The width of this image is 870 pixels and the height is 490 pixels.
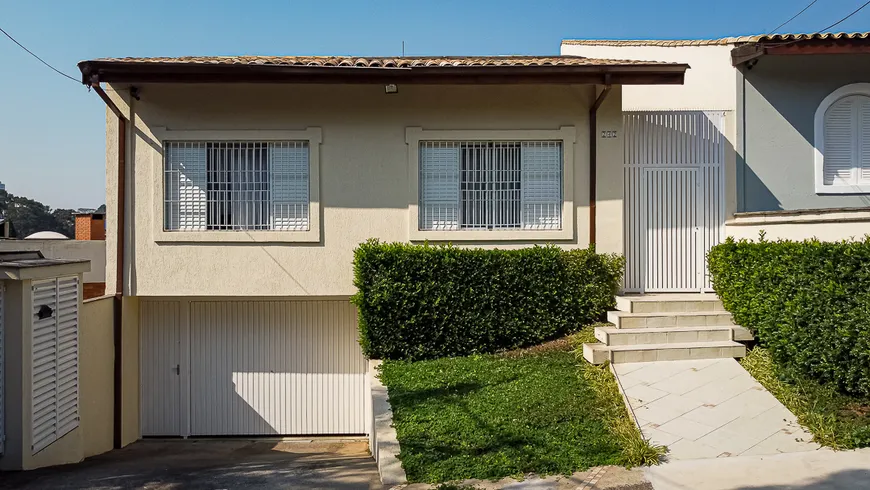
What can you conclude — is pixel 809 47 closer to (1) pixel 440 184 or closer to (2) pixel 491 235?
(2) pixel 491 235

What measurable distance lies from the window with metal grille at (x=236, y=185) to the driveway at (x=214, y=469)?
3336 mm

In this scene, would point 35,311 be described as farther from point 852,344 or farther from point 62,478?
point 852,344

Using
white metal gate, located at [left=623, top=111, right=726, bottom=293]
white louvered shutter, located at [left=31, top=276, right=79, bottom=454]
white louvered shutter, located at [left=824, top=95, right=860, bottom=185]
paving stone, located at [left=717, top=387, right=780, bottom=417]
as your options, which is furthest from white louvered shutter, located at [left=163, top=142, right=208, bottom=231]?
white louvered shutter, located at [left=824, top=95, right=860, bottom=185]

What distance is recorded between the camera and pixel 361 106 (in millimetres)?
9195

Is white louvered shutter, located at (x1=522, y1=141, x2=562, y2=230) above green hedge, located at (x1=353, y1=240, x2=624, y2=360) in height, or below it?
above

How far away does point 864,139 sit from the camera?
9758 millimetres

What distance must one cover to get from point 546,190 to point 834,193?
4.81 metres

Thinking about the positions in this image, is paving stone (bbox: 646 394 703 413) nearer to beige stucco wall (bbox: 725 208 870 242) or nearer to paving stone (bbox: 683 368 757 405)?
paving stone (bbox: 683 368 757 405)

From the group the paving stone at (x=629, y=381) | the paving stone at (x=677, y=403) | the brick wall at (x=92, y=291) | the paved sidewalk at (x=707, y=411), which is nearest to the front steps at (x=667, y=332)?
the paved sidewalk at (x=707, y=411)

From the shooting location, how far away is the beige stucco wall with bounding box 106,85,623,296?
9172 mm

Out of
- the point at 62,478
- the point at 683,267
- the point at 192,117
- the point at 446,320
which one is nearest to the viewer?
the point at 62,478

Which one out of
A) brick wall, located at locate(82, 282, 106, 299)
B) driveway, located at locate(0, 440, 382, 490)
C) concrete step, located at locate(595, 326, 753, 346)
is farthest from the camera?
brick wall, located at locate(82, 282, 106, 299)

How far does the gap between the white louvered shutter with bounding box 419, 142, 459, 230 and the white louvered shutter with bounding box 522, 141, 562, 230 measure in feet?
3.56

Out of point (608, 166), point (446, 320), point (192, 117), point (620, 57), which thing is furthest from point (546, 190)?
point (192, 117)
